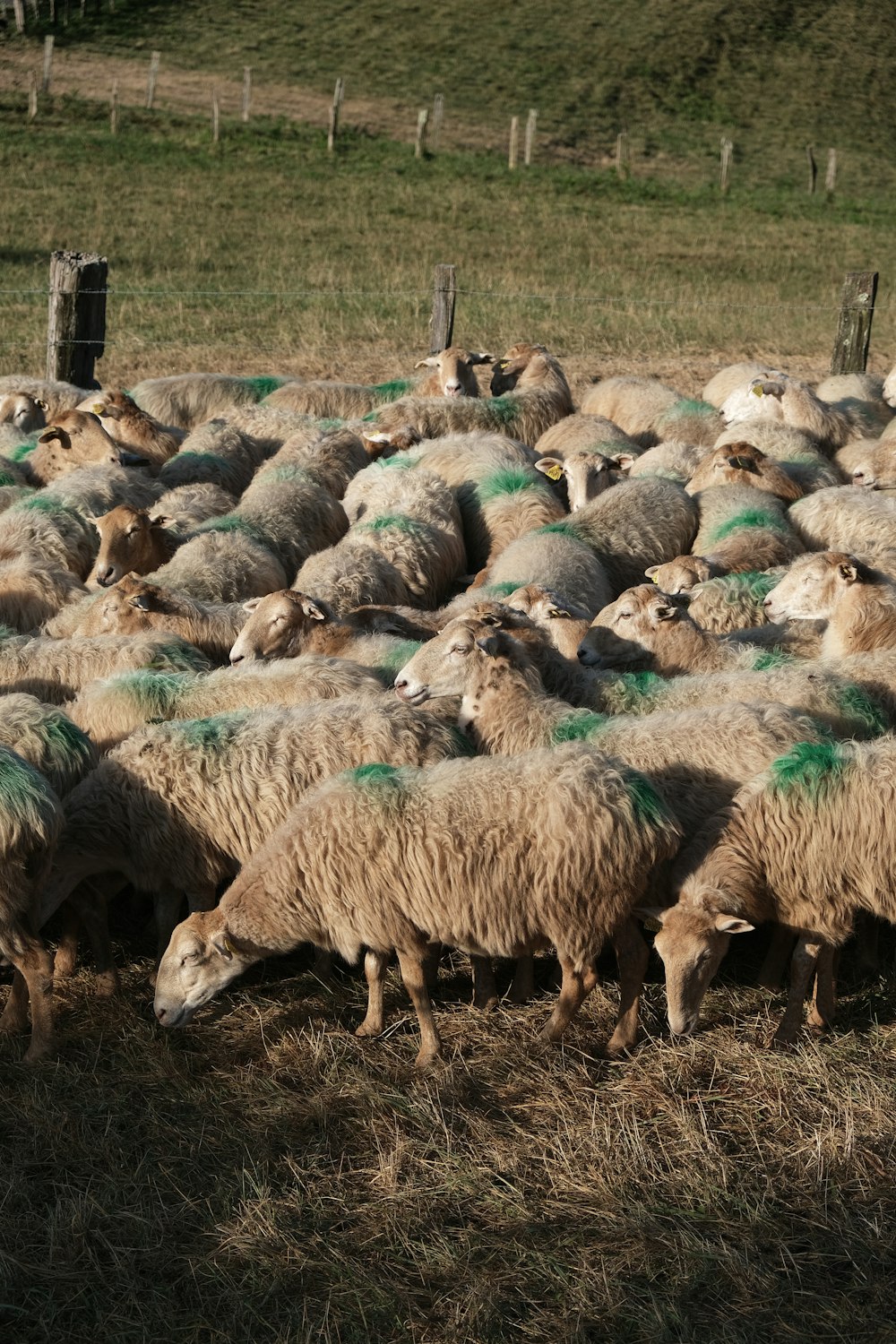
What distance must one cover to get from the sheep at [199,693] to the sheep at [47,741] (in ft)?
0.87

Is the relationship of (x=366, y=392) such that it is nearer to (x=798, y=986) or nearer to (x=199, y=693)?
(x=199, y=693)

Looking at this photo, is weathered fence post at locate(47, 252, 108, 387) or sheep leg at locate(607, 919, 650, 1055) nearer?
sheep leg at locate(607, 919, 650, 1055)

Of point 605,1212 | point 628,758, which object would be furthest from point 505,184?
point 605,1212

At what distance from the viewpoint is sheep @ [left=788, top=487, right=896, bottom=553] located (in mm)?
8383

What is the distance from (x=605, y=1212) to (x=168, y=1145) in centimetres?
135

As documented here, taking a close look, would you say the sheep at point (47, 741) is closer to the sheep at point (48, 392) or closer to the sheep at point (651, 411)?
the sheep at point (48, 392)

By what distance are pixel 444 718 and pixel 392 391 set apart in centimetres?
606

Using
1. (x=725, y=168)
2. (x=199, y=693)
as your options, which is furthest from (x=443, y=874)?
(x=725, y=168)

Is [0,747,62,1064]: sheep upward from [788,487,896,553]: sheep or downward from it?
downward

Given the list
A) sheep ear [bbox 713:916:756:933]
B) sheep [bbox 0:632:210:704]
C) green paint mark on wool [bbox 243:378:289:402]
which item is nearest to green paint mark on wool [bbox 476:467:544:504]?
green paint mark on wool [bbox 243:378:289:402]

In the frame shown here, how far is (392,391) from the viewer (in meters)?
11.6

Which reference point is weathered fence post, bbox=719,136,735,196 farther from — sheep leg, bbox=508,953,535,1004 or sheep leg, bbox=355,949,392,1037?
sheep leg, bbox=355,949,392,1037

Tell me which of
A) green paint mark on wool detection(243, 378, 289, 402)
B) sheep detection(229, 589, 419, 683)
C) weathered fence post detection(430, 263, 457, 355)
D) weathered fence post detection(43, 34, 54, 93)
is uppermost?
weathered fence post detection(43, 34, 54, 93)

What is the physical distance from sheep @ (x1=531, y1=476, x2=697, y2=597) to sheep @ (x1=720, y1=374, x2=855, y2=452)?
1.88m
